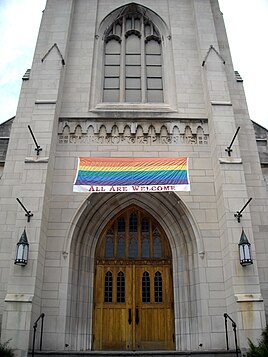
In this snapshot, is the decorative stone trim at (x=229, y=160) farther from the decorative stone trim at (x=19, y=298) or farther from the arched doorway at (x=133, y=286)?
the decorative stone trim at (x=19, y=298)

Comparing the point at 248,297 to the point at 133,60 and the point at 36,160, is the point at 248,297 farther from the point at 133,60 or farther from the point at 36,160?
the point at 133,60

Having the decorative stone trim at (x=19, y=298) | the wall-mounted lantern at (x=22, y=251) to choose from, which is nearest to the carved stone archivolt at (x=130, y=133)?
the wall-mounted lantern at (x=22, y=251)

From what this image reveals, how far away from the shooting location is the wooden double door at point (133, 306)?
1138cm

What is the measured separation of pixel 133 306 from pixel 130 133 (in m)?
5.58

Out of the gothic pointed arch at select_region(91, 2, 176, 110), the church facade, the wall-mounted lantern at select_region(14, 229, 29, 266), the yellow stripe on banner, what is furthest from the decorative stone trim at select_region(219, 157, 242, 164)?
the wall-mounted lantern at select_region(14, 229, 29, 266)

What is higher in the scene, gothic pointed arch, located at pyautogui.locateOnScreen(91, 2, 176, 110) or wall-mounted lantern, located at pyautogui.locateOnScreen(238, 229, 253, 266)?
gothic pointed arch, located at pyautogui.locateOnScreen(91, 2, 176, 110)

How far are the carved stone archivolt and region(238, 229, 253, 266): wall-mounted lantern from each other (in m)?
3.99

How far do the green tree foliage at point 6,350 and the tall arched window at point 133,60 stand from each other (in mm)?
9075

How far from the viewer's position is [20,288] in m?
10.2

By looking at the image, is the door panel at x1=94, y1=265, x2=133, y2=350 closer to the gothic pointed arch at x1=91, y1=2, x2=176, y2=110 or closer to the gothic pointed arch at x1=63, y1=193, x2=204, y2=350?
the gothic pointed arch at x1=63, y1=193, x2=204, y2=350

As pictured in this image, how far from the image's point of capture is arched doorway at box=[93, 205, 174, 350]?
11422 millimetres

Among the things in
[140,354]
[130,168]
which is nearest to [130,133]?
[130,168]

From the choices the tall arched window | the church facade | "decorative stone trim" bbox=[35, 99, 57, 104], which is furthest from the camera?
the tall arched window

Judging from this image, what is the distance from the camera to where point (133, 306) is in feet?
38.4
